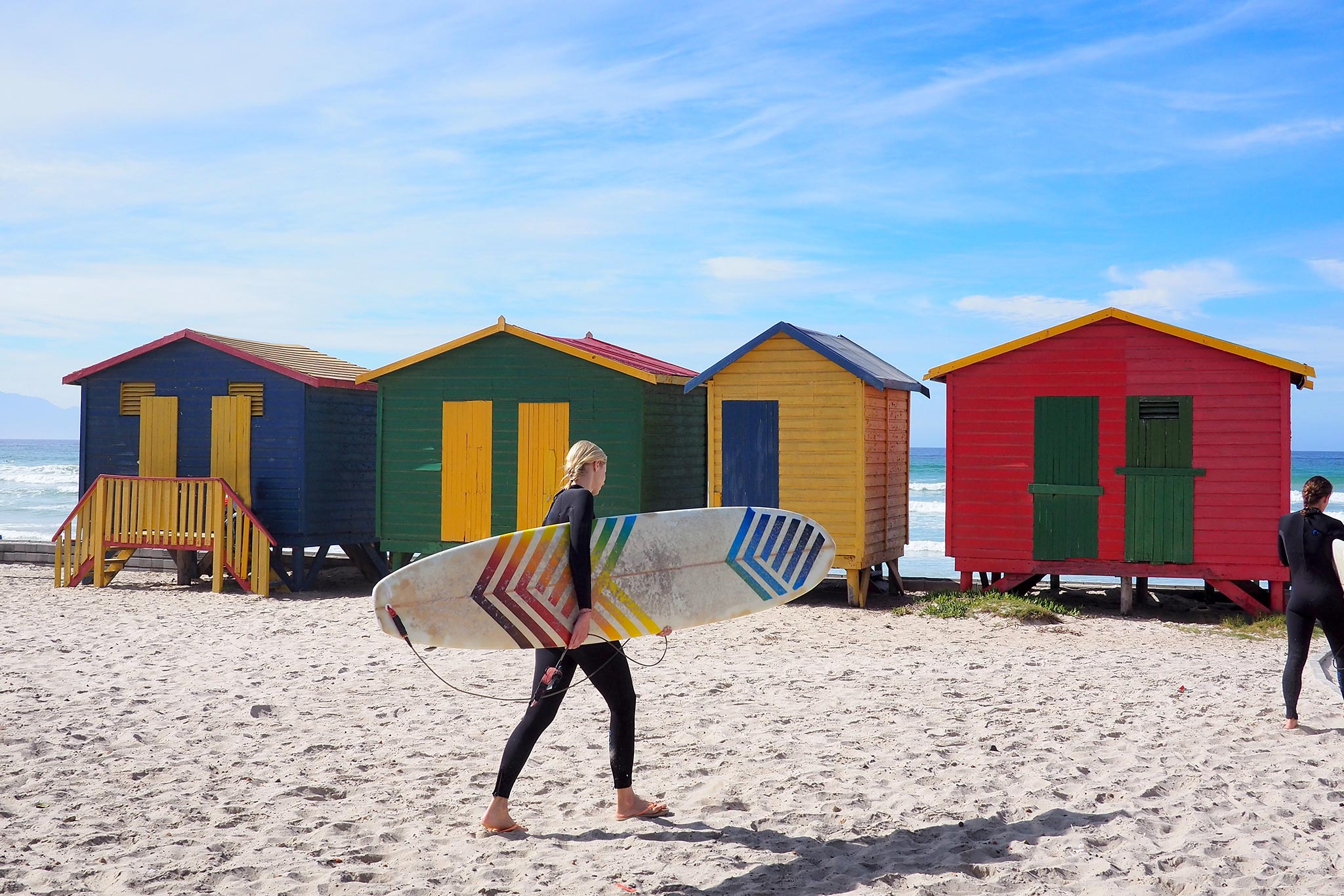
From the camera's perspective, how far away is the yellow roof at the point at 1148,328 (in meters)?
11.3

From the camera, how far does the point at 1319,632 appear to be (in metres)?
10.4

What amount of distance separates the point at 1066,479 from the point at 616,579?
8015mm

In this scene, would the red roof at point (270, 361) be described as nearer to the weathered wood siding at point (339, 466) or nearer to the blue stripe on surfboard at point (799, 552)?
the weathered wood siding at point (339, 466)

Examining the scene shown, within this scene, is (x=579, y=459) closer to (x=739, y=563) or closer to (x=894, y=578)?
(x=739, y=563)

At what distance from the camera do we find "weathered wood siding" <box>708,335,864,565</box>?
488 inches

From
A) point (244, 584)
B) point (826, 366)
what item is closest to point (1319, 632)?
point (826, 366)

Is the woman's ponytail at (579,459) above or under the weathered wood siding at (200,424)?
under

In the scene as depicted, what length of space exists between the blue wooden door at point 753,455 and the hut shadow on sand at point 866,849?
7797mm

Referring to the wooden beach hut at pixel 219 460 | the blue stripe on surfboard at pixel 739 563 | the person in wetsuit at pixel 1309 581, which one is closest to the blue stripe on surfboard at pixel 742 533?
the blue stripe on surfboard at pixel 739 563

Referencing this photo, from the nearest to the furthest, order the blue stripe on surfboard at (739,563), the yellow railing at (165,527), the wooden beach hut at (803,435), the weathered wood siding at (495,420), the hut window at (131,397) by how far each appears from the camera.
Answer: the blue stripe on surfboard at (739,563) → the wooden beach hut at (803,435) → the weathered wood siding at (495,420) → the yellow railing at (165,527) → the hut window at (131,397)

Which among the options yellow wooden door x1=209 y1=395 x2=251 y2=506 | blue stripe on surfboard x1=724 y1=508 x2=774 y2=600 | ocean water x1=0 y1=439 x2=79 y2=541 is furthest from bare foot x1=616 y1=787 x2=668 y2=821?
ocean water x1=0 y1=439 x2=79 y2=541

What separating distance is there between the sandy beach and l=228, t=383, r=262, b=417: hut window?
209 inches

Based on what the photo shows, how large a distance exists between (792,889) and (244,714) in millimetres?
4151

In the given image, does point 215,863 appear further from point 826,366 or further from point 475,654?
point 826,366
